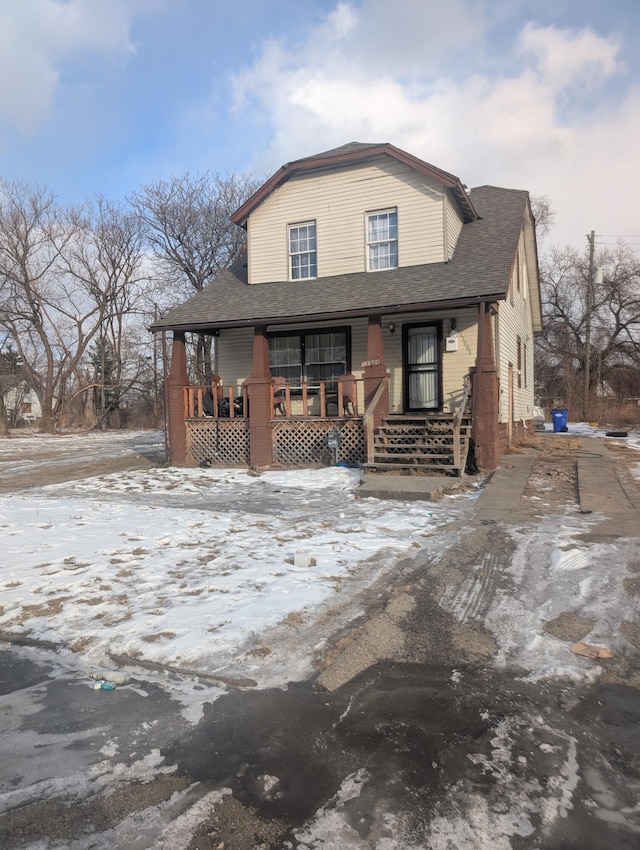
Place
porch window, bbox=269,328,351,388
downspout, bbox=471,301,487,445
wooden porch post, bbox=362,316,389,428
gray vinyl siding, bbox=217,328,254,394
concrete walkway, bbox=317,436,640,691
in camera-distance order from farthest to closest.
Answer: gray vinyl siding, bbox=217,328,254,394, porch window, bbox=269,328,351,388, wooden porch post, bbox=362,316,389,428, downspout, bbox=471,301,487,445, concrete walkway, bbox=317,436,640,691

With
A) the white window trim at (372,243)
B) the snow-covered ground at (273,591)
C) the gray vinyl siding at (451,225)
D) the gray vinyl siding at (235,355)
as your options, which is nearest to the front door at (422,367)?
the white window trim at (372,243)

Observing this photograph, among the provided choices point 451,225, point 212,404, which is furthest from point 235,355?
point 451,225

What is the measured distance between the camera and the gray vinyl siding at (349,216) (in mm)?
13195

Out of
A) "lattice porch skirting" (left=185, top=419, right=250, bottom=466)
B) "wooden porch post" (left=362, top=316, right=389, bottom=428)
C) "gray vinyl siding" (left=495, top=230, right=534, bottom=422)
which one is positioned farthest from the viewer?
"gray vinyl siding" (left=495, top=230, right=534, bottom=422)

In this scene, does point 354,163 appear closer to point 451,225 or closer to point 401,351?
point 451,225

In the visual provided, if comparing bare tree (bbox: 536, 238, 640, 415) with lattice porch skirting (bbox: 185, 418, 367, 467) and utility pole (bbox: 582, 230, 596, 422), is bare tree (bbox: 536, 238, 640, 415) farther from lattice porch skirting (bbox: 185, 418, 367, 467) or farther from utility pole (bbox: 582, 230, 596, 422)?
lattice porch skirting (bbox: 185, 418, 367, 467)

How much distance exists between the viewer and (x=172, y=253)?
107 ft

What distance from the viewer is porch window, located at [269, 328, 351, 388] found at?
14.2 meters

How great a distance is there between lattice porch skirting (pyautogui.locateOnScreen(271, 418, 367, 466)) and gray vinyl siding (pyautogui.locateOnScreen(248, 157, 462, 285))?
4.16 m

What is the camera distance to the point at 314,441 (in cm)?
1266

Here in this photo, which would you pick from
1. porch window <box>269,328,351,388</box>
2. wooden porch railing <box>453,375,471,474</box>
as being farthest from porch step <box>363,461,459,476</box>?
porch window <box>269,328,351,388</box>

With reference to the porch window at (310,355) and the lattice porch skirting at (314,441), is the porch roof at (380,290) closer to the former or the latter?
the porch window at (310,355)

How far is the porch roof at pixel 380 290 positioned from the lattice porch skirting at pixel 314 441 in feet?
7.73

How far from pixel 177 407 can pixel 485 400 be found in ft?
24.0
